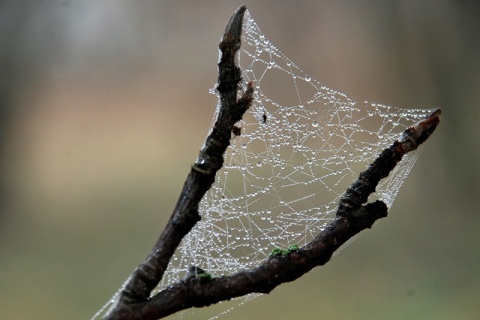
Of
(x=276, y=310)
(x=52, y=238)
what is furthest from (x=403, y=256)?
(x=52, y=238)

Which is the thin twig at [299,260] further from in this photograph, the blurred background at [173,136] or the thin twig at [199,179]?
the blurred background at [173,136]

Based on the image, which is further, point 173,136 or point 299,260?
point 173,136

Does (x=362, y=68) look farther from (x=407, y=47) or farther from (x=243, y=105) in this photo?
(x=243, y=105)

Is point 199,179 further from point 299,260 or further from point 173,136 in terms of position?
point 173,136

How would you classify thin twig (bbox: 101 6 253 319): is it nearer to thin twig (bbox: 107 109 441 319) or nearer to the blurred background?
thin twig (bbox: 107 109 441 319)

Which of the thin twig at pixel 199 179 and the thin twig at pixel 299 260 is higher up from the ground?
the thin twig at pixel 199 179

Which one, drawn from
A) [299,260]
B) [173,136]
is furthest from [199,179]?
[173,136]

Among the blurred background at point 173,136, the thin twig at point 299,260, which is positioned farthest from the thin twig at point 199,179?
the blurred background at point 173,136

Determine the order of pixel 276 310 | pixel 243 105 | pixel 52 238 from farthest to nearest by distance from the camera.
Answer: pixel 52 238 < pixel 276 310 < pixel 243 105

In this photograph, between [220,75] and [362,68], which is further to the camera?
[362,68]
